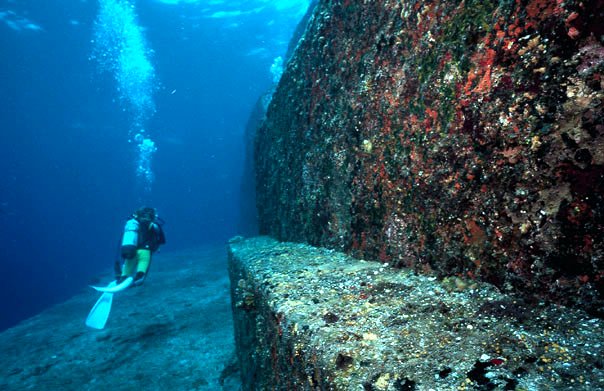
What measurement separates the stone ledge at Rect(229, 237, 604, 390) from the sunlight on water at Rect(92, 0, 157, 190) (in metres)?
26.5

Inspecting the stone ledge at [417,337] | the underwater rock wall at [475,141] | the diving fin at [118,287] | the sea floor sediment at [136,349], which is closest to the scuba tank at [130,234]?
the diving fin at [118,287]

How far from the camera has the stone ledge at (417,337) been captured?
2.90 ft

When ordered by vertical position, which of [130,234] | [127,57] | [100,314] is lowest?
[100,314]

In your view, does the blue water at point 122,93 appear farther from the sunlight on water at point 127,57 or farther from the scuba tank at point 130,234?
the scuba tank at point 130,234

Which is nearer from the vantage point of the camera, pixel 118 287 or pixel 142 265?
pixel 118 287

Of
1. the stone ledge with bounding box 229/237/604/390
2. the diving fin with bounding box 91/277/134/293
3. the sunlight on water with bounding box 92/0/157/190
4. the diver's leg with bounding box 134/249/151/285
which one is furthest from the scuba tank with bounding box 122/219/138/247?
the sunlight on water with bounding box 92/0/157/190

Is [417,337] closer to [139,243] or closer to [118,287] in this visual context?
[118,287]

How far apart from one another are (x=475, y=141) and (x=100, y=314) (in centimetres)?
805

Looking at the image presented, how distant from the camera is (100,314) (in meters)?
6.77

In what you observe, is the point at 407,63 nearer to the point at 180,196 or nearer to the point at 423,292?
the point at 423,292

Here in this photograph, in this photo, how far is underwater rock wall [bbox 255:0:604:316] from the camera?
100 centimetres

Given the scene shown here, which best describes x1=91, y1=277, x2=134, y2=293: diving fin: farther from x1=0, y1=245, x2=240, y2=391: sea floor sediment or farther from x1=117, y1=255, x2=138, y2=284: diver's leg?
x1=0, y1=245, x2=240, y2=391: sea floor sediment

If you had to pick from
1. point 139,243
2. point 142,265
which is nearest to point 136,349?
point 142,265

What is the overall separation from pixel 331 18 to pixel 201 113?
153ft
